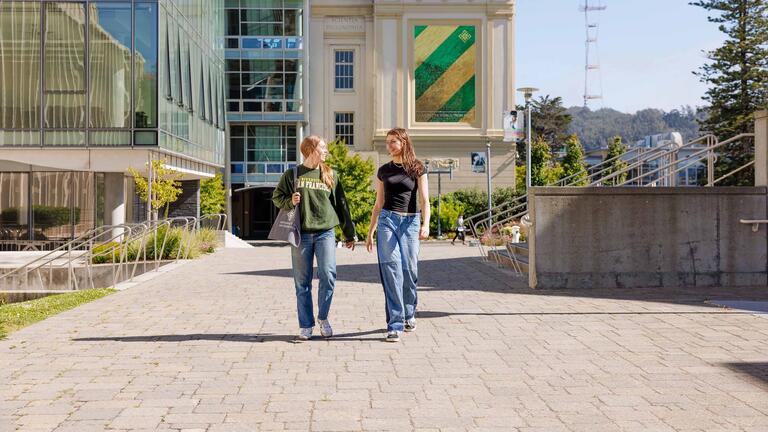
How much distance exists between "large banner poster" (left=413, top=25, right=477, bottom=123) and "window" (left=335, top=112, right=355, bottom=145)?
412 centimetres

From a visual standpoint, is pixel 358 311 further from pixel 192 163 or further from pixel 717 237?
pixel 192 163

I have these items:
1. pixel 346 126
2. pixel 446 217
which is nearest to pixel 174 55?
pixel 446 217

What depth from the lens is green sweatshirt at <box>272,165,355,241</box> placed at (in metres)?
7.57

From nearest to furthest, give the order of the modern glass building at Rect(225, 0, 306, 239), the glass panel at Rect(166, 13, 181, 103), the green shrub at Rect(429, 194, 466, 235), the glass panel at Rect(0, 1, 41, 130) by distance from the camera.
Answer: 1. the glass panel at Rect(0, 1, 41, 130)
2. the glass panel at Rect(166, 13, 181, 103)
3. the green shrub at Rect(429, 194, 466, 235)
4. the modern glass building at Rect(225, 0, 306, 239)

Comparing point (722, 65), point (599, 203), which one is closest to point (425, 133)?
point (722, 65)

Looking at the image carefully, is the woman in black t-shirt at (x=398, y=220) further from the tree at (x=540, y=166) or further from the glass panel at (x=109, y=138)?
the tree at (x=540, y=166)

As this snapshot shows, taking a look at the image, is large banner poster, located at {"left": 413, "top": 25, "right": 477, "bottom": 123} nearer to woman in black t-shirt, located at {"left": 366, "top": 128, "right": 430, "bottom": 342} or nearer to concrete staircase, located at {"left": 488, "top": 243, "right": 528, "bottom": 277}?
concrete staircase, located at {"left": 488, "top": 243, "right": 528, "bottom": 277}

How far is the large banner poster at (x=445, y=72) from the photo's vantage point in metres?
50.8

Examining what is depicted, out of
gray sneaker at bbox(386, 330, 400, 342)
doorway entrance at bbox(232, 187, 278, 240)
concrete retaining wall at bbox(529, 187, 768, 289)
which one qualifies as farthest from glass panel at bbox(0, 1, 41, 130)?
doorway entrance at bbox(232, 187, 278, 240)

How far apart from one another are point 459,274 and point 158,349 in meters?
8.86

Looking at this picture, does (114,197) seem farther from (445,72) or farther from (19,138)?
(445,72)

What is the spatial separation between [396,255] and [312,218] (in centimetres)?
79

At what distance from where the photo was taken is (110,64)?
24438mm

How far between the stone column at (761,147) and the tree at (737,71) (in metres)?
39.5
